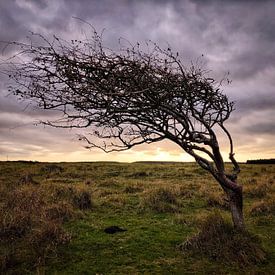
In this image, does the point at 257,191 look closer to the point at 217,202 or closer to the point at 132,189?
the point at 217,202

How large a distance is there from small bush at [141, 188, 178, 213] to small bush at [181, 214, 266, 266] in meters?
4.06

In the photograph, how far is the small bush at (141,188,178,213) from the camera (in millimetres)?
12547

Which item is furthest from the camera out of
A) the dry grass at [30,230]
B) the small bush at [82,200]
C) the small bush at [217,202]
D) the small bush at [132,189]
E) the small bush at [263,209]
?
the small bush at [132,189]

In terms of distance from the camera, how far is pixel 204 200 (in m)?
14.8

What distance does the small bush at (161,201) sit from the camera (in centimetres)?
1255

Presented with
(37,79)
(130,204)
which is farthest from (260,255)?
(130,204)

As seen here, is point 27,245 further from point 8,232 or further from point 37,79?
point 37,79

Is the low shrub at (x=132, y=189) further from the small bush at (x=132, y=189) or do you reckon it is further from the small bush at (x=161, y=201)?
the small bush at (x=161, y=201)

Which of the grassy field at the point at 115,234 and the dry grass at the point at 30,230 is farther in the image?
the dry grass at the point at 30,230

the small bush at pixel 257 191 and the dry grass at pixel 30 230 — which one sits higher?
the small bush at pixel 257 191

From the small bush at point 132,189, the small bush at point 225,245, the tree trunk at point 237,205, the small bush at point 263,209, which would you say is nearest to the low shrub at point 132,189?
the small bush at point 132,189

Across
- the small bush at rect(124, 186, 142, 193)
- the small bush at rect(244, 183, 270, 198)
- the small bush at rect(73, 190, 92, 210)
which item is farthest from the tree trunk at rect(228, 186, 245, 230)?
the small bush at rect(124, 186, 142, 193)

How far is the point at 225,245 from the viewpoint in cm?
768

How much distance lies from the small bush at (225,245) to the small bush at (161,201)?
4057 mm
